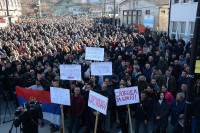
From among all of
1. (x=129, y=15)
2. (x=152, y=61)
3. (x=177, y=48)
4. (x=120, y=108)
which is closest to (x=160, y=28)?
(x=129, y=15)

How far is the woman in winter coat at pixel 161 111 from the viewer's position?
5.46 m

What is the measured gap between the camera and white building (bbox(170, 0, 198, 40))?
15.9 meters

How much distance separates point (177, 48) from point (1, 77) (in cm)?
938

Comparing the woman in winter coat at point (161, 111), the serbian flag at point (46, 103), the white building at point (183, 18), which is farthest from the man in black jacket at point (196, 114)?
the white building at point (183, 18)

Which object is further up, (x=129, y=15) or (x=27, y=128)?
(x=129, y=15)

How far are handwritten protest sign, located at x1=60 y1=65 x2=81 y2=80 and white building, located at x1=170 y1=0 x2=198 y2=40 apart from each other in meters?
12.5

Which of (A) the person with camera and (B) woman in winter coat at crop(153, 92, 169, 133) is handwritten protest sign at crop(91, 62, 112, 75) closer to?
(B) woman in winter coat at crop(153, 92, 169, 133)

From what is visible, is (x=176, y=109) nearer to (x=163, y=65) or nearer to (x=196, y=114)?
(x=196, y=114)

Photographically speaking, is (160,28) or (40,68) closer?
(40,68)

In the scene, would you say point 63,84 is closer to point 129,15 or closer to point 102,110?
point 102,110

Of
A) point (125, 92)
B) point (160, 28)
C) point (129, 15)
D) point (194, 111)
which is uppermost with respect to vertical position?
point (129, 15)

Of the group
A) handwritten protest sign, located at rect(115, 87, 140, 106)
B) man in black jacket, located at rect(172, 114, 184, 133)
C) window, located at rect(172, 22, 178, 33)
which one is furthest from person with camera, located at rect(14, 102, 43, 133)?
window, located at rect(172, 22, 178, 33)

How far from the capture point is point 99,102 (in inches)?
208

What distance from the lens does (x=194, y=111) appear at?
5.23 m
